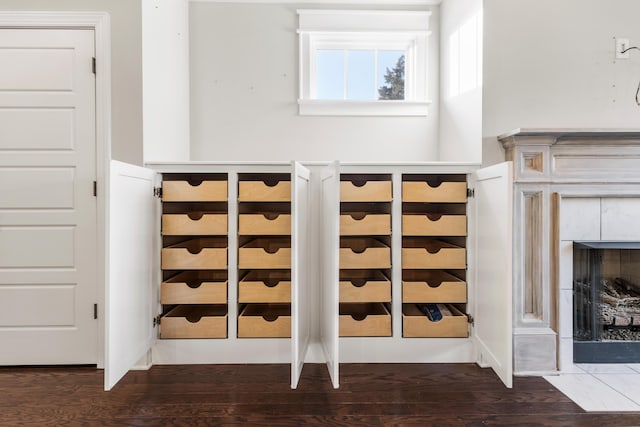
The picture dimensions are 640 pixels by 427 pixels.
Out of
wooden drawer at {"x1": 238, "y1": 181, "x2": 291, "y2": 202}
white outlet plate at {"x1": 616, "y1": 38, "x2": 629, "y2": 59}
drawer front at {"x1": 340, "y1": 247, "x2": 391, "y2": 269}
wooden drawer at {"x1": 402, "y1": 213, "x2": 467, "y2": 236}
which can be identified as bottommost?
drawer front at {"x1": 340, "y1": 247, "x2": 391, "y2": 269}

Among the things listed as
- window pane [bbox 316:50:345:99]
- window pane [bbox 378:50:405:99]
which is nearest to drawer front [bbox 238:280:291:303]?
window pane [bbox 316:50:345:99]

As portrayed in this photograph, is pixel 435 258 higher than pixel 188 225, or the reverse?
pixel 188 225

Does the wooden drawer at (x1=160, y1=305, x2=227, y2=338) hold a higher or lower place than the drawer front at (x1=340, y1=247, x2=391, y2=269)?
lower

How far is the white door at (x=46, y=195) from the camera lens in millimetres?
1908

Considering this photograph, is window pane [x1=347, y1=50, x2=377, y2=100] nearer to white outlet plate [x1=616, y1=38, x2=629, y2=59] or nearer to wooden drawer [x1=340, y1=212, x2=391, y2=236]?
wooden drawer [x1=340, y1=212, x2=391, y2=236]

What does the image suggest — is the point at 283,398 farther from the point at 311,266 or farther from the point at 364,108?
the point at 364,108

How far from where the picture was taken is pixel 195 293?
190 cm

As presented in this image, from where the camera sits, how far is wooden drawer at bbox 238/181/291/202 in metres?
1.89

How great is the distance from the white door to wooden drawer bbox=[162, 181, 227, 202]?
0.40 meters

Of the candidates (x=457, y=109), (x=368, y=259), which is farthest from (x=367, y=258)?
(x=457, y=109)

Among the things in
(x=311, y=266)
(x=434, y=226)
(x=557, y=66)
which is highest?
(x=557, y=66)

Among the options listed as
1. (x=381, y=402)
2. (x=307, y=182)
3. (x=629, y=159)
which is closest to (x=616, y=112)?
(x=629, y=159)

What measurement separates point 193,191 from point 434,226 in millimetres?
1252

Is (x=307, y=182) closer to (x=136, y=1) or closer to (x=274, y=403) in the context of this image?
(x=274, y=403)
